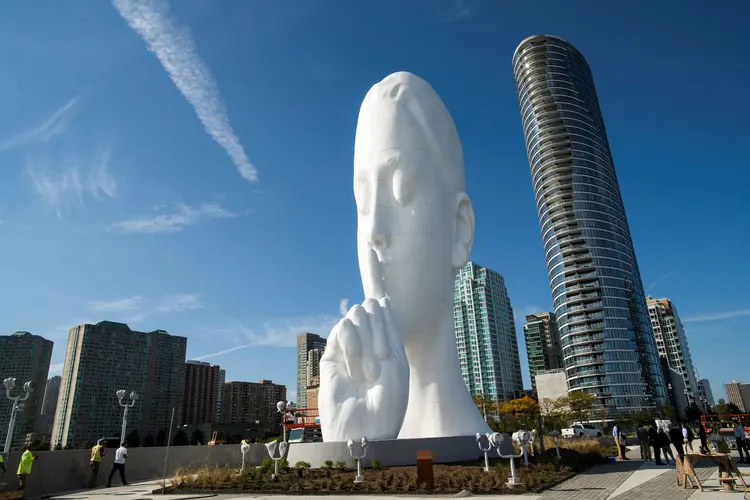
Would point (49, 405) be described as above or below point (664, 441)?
above

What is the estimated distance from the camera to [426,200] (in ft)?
57.9

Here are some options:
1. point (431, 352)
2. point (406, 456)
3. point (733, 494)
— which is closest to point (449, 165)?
point (431, 352)

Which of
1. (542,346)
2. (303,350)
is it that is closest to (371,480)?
(303,350)

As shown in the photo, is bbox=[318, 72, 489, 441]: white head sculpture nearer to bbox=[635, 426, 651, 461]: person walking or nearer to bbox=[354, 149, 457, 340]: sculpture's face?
bbox=[354, 149, 457, 340]: sculpture's face

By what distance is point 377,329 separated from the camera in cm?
1520

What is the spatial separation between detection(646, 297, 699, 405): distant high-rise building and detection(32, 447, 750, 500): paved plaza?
120 meters

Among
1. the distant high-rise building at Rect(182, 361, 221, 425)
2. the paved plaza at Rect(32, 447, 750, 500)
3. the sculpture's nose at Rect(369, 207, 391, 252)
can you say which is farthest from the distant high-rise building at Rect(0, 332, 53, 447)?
the sculpture's nose at Rect(369, 207, 391, 252)

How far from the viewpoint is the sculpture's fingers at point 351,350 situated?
1457 cm

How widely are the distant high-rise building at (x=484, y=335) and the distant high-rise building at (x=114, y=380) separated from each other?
54.3 metres

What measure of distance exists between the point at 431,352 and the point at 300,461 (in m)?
6.23

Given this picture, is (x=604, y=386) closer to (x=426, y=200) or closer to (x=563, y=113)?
(x=563, y=113)

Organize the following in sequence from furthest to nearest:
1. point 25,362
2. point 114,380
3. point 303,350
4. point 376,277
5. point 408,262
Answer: point 303,350
point 114,380
point 25,362
point 408,262
point 376,277

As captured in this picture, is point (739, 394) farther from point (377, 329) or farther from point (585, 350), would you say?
point (377, 329)

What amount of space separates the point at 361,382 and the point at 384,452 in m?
2.35
